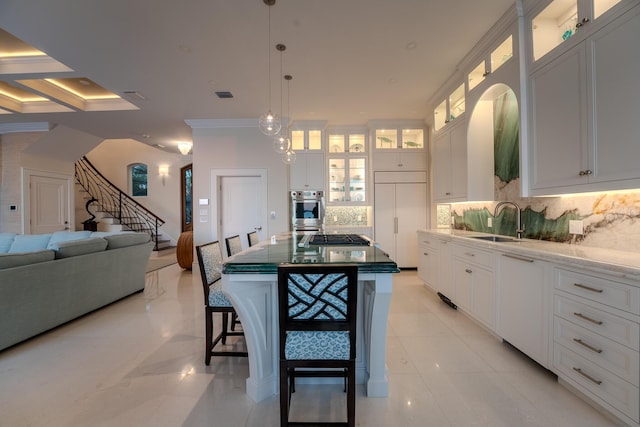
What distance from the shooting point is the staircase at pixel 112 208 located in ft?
25.1

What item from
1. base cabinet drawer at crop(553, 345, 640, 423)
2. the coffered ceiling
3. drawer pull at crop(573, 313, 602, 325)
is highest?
the coffered ceiling

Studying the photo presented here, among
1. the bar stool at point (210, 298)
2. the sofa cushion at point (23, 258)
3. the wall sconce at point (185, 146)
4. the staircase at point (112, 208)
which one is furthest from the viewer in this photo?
the staircase at point (112, 208)

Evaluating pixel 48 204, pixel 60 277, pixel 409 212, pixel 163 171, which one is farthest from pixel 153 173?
pixel 409 212

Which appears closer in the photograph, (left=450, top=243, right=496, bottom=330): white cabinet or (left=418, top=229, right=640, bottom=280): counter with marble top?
(left=418, top=229, right=640, bottom=280): counter with marble top

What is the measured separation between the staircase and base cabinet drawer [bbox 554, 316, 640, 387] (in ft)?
28.0

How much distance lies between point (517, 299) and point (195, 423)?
7.99ft

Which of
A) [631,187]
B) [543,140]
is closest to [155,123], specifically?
[543,140]

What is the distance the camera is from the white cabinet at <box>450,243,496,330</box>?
8.00 ft

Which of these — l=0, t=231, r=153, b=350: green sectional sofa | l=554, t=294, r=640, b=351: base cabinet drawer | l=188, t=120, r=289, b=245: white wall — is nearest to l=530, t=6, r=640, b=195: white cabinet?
l=554, t=294, r=640, b=351: base cabinet drawer

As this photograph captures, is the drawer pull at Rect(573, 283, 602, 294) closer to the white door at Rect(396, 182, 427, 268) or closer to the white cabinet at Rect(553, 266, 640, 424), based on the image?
the white cabinet at Rect(553, 266, 640, 424)

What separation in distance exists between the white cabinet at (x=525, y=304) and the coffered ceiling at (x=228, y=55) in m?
2.26

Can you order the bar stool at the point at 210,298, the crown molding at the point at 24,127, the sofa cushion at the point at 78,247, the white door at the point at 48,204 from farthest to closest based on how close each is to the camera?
the white door at the point at 48,204, the crown molding at the point at 24,127, the sofa cushion at the point at 78,247, the bar stool at the point at 210,298

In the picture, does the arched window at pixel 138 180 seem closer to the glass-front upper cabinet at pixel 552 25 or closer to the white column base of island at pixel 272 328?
the white column base of island at pixel 272 328

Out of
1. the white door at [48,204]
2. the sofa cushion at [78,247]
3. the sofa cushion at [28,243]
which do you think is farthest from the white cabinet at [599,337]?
the white door at [48,204]
